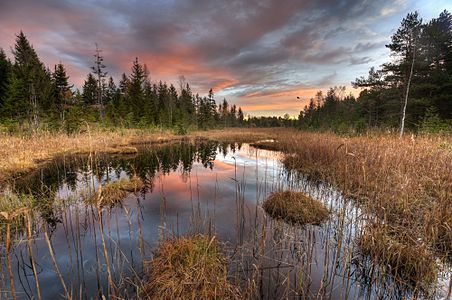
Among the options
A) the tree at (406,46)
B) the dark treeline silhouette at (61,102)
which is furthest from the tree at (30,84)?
the tree at (406,46)

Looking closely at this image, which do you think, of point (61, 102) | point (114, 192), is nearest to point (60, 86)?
point (61, 102)

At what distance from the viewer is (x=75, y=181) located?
356 inches

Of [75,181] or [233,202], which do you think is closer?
[233,202]

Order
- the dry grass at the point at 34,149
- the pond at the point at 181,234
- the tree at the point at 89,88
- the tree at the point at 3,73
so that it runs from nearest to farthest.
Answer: the pond at the point at 181,234, the dry grass at the point at 34,149, the tree at the point at 3,73, the tree at the point at 89,88

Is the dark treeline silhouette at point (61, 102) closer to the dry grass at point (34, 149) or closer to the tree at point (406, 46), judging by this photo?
the dry grass at point (34, 149)

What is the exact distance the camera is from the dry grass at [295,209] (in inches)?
217

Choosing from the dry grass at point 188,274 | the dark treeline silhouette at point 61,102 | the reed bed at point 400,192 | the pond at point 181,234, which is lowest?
the pond at point 181,234

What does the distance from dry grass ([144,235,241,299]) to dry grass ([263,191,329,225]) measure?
8.54 feet

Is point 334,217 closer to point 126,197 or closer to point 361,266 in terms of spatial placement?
point 361,266

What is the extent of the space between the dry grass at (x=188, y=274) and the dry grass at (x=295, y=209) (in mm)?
2603

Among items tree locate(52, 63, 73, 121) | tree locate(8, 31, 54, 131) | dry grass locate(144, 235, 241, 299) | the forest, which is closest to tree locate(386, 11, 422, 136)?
the forest

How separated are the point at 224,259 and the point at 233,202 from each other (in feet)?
12.2

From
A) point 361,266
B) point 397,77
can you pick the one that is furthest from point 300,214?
point 397,77

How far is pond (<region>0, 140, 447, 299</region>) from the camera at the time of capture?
316cm
